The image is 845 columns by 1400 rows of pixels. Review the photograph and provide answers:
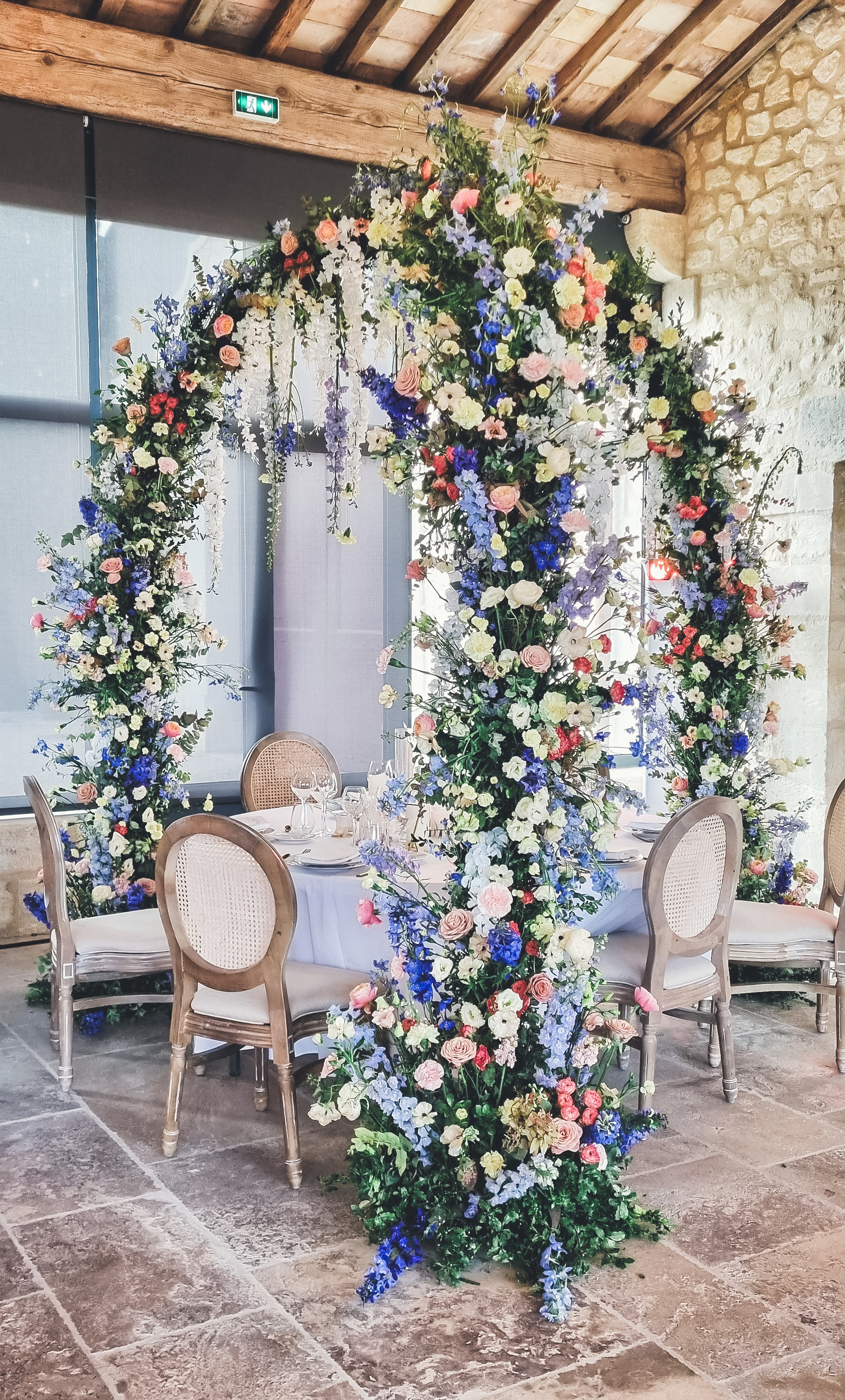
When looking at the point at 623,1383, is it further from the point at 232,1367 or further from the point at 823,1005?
the point at 823,1005

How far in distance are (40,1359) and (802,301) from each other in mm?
5312

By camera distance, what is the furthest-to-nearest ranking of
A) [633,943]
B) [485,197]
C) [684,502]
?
1. [684,502]
2. [633,943]
3. [485,197]

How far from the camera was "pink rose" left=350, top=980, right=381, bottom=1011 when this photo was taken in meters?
2.71

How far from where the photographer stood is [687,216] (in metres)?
6.53

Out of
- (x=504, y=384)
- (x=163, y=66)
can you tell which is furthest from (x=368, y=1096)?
(x=163, y=66)

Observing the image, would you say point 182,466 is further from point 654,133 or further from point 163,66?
point 654,133

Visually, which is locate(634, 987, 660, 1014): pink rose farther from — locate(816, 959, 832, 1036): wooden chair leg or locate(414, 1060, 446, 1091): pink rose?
locate(816, 959, 832, 1036): wooden chair leg

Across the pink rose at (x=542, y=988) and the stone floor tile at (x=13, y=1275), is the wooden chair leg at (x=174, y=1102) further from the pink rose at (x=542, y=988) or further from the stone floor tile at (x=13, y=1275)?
the pink rose at (x=542, y=988)

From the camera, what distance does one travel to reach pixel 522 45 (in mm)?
5605

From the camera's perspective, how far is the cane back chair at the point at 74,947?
11.9 ft

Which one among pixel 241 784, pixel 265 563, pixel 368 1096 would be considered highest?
pixel 265 563

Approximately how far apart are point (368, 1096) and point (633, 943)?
121 cm

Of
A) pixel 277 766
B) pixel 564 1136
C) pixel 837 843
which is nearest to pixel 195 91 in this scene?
pixel 277 766

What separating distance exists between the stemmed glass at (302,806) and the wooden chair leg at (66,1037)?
0.84m
